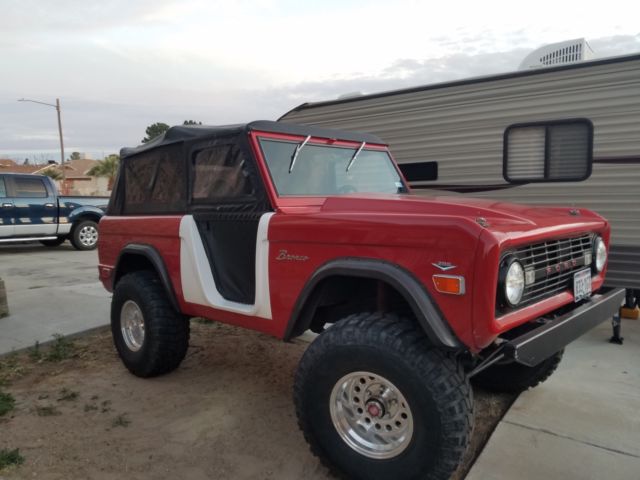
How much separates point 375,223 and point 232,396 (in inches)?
78.8

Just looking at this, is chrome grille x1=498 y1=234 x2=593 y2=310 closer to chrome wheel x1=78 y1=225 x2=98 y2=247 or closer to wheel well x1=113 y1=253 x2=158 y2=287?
wheel well x1=113 y1=253 x2=158 y2=287

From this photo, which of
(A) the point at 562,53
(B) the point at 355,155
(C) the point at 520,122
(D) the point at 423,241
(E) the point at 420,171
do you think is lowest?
(D) the point at 423,241

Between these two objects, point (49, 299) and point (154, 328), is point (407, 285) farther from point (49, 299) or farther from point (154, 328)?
point (49, 299)

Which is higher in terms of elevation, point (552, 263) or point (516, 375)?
point (552, 263)

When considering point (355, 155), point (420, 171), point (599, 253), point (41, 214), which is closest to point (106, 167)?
point (41, 214)

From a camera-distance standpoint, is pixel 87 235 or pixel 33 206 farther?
pixel 87 235

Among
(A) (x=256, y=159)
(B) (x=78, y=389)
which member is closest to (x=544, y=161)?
(A) (x=256, y=159)

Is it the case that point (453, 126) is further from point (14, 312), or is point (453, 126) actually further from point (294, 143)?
point (14, 312)

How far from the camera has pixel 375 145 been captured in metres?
4.02

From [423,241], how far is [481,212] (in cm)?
48

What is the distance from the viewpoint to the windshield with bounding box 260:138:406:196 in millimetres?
3222

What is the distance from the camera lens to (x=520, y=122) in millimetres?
5152

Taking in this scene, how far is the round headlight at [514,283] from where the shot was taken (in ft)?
7.40

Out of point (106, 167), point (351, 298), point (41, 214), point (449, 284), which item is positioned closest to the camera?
point (449, 284)
